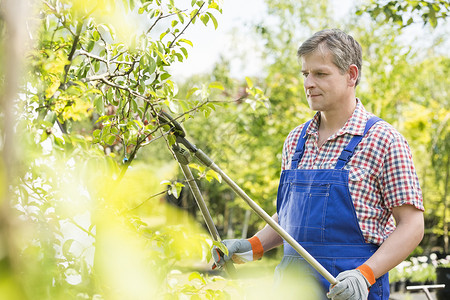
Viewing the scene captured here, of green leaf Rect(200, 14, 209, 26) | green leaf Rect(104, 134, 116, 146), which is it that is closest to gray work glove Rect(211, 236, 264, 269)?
green leaf Rect(104, 134, 116, 146)

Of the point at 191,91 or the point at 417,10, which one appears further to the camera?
the point at 417,10

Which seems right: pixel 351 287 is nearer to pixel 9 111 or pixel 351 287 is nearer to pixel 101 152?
pixel 101 152

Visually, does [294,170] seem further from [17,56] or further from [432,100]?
[432,100]

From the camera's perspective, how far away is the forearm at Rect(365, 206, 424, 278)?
1680 mm

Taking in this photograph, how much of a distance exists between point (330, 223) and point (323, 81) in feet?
1.69

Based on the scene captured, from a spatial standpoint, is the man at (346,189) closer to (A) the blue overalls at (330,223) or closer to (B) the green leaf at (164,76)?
(A) the blue overalls at (330,223)

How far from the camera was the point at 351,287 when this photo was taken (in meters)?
1.60

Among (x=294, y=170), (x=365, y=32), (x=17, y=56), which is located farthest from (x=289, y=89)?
(x=17, y=56)

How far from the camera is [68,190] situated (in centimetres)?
83

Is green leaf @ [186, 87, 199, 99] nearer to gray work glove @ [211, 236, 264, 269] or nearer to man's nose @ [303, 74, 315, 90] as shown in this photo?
man's nose @ [303, 74, 315, 90]

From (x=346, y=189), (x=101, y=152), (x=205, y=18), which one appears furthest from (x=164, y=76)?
(x=346, y=189)

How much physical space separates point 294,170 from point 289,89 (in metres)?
5.26

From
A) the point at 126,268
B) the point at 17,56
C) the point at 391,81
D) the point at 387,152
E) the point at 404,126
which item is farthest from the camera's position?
the point at 404,126

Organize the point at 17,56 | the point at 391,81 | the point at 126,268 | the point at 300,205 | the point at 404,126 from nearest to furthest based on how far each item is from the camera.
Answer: the point at 17,56
the point at 126,268
the point at 300,205
the point at 391,81
the point at 404,126
